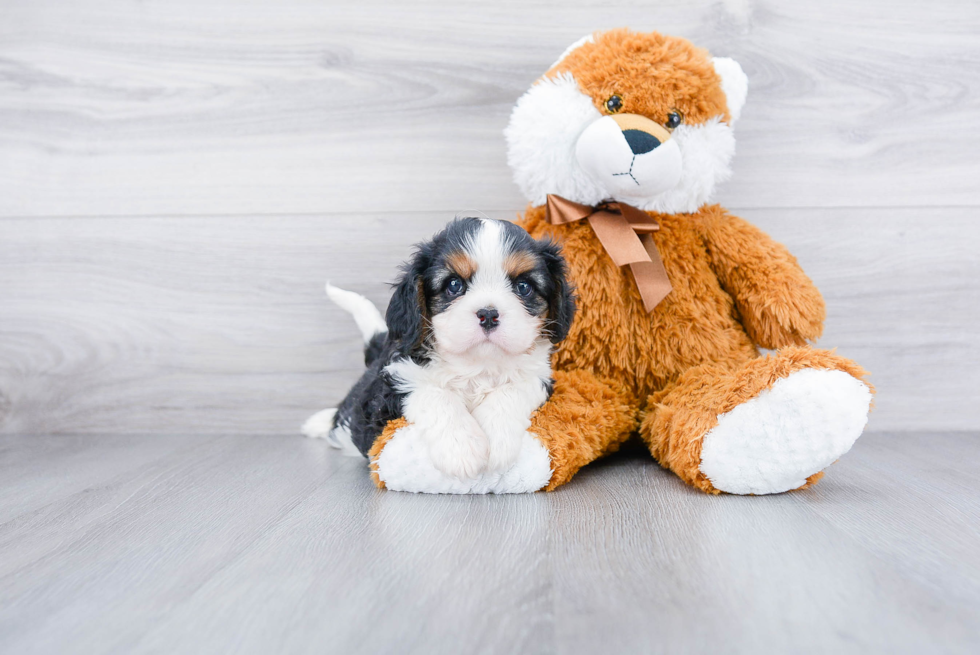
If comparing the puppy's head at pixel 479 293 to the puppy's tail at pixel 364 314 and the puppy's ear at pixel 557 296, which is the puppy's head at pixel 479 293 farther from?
the puppy's tail at pixel 364 314

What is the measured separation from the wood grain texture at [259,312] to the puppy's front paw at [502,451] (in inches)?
27.8

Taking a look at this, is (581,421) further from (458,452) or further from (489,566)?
(489,566)

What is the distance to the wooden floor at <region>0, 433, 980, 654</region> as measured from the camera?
2.26 ft

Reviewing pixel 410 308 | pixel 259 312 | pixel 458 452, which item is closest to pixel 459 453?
pixel 458 452

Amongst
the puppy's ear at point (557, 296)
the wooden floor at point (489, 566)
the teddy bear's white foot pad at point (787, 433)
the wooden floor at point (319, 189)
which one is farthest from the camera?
the wooden floor at point (319, 189)

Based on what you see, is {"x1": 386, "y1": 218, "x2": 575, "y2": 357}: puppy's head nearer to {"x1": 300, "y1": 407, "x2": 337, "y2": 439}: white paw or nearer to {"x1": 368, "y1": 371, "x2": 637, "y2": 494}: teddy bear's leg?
{"x1": 368, "y1": 371, "x2": 637, "y2": 494}: teddy bear's leg

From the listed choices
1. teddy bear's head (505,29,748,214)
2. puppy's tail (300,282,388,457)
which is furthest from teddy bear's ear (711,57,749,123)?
puppy's tail (300,282,388,457)

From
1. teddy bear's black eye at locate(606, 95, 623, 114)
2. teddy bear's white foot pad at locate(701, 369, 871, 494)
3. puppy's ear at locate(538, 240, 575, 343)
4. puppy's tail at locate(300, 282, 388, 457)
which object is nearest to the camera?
teddy bear's white foot pad at locate(701, 369, 871, 494)

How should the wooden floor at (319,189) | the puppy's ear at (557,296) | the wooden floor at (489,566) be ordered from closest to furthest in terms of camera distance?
1. the wooden floor at (489,566)
2. the puppy's ear at (557,296)
3. the wooden floor at (319,189)

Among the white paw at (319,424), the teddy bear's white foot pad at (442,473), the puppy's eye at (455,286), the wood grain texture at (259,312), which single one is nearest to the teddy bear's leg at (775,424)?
the teddy bear's white foot pad at (442,473)

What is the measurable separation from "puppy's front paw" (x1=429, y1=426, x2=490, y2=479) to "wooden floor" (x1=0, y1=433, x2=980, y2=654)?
60 mm

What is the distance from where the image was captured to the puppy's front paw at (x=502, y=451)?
1.14 metres

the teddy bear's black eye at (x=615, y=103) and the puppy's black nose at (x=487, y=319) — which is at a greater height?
the teddy bear's black eye at (x=615, y=103)

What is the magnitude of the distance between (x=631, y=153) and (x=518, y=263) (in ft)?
1.08
